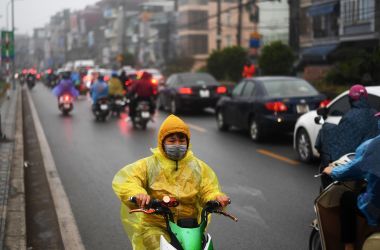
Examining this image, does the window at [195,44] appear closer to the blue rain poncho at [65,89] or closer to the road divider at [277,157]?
the blue rain poncho at [65,89]

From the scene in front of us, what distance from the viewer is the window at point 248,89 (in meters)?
16.0

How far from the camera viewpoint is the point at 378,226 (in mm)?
4363

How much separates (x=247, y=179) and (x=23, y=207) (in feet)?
12.3

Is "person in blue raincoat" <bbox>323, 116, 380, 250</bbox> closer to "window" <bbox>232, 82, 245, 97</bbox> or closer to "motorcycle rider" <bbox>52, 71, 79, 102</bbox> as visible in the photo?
"window" <bbox>232, 82, 245, 97</bbox>

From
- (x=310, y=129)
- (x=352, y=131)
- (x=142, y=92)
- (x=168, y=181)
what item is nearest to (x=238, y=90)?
(x=142, y=92)

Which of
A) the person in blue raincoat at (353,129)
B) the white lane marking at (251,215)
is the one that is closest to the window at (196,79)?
the white lane marking at (251,215)

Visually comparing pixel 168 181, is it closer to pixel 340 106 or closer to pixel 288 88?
pixel 340 106

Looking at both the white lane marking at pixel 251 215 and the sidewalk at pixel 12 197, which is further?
the white lane marking at pixel 251 215

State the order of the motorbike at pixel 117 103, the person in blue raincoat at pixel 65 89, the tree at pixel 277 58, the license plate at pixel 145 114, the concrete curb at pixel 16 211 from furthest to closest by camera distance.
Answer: the tree at pixel 277 58
the person in blue raincoat at pixel 65 89
the motorbike at pixel 117 103
the license plate at pixel 145 114
the concrete curb at pixel 16 211

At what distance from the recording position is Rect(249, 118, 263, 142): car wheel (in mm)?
15164

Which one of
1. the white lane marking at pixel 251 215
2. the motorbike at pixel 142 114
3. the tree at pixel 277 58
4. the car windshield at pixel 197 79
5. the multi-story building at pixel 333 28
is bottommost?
the white lane marking at pixel 251 215

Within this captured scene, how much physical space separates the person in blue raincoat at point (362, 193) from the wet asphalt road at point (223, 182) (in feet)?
6.69

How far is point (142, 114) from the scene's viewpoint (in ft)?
63.4

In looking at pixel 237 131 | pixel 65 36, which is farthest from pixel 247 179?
pixel 65 36
